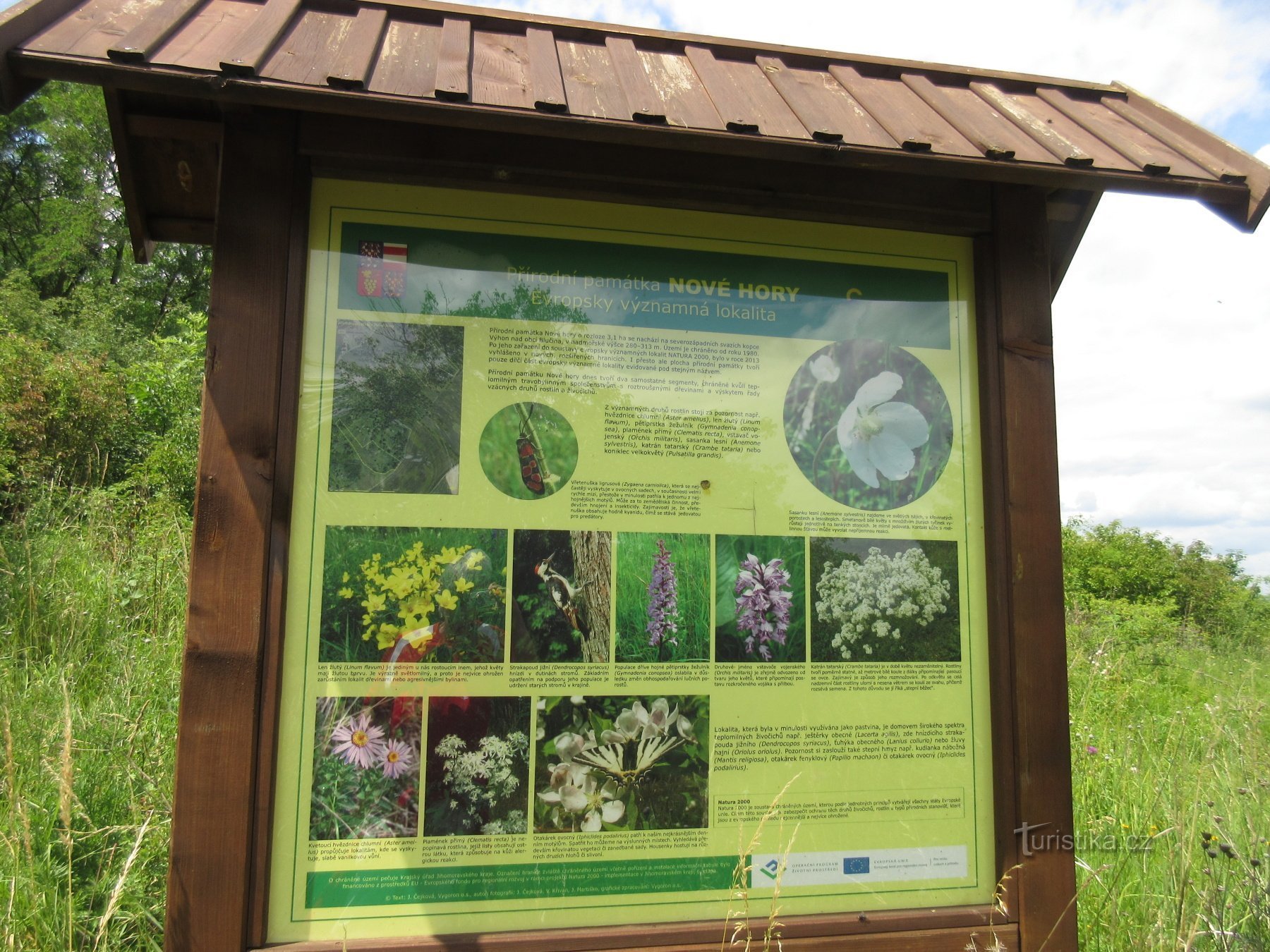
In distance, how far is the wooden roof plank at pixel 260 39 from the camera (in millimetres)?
1626

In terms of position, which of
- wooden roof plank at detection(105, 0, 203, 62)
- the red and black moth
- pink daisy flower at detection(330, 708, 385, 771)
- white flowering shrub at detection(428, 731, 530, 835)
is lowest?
white flowering shrub at detection(428, 731, 530, 835)

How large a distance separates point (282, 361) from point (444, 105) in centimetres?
73

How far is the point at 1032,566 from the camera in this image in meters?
2.16

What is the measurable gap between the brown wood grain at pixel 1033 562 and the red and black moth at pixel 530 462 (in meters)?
1.30

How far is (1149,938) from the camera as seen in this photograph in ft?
8.30

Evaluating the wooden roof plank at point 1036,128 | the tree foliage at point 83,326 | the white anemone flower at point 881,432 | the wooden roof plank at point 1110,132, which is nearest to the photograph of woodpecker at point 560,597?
the white anemone flower at point 881,432

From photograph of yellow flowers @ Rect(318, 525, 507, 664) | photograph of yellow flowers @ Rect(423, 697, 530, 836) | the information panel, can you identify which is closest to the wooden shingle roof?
the information panel

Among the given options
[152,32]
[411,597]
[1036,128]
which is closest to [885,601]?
[411,597]

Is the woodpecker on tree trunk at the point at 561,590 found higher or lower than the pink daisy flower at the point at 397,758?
higher

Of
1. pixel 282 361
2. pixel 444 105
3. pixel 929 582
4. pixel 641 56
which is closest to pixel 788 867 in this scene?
pixel 929 582

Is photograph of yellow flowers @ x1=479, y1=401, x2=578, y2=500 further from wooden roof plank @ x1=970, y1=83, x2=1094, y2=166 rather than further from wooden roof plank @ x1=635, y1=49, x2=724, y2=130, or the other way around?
wooden roof plank @ x1=970, y1=83, x2=1094, y2=166

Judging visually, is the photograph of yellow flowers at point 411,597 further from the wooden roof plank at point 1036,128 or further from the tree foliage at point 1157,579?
the tree foliage at point 1157,579

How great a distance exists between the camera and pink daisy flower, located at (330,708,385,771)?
72.7 inches

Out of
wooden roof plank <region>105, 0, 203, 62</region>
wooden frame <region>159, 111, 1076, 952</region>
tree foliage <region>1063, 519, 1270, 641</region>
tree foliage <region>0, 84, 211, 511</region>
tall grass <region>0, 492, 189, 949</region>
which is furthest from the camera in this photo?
tree foliage <region>1063, 519, 1270, 641</region>
